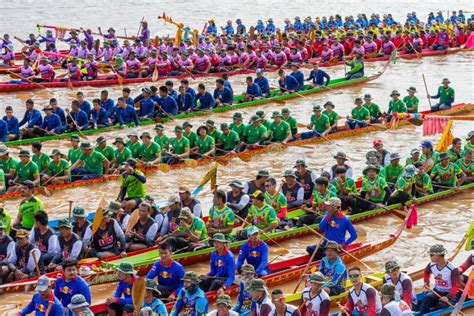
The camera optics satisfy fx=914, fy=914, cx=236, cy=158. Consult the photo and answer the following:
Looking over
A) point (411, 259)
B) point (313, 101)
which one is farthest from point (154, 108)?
point (411, 259)

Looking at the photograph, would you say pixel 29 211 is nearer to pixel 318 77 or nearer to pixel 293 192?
pixel 293 192

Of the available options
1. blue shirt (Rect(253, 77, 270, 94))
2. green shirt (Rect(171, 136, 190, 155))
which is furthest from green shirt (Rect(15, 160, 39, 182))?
blue shirt (Rect(253, 77, 270, 94))

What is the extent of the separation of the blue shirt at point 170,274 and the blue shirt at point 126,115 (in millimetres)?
10468

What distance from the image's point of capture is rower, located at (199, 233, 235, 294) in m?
11.8

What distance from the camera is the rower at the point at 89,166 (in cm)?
1772

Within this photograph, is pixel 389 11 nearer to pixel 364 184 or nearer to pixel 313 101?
pixel 313 101

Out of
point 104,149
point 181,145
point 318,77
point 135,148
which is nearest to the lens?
point 104,149

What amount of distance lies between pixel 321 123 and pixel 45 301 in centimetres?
1181

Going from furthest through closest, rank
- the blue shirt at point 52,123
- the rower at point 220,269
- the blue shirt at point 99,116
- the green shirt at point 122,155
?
the blue shirt at point 99,116 → the blue shirt at point 52,123 → the green shirt at point 122,155 → the rower at point 220,269

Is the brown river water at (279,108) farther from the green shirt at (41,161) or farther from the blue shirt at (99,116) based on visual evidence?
the green shirt at (41,161)

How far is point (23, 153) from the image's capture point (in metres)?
16.5

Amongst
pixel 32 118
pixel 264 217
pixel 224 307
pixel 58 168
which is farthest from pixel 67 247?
pixel 32 118

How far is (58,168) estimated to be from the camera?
1728 cm

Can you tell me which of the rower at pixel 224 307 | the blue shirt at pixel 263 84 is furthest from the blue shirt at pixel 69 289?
the blue shirt at pixel 263 84
